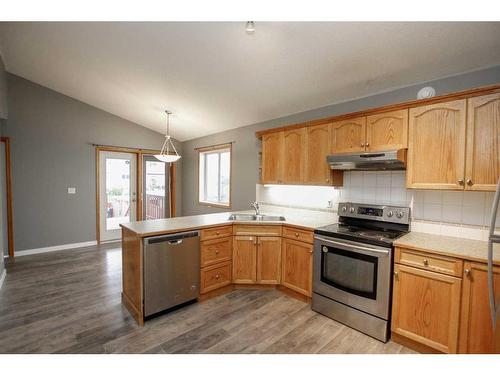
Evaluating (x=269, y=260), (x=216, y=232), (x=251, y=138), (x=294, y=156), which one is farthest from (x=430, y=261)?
(x=251, y=138)

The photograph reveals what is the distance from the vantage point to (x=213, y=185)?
5500mm

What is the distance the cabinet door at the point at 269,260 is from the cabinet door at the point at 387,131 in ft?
4.95

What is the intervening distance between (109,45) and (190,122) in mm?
2159

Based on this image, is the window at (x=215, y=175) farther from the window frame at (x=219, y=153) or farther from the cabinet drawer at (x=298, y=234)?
the cabinet drawer at (x=298, y=234)

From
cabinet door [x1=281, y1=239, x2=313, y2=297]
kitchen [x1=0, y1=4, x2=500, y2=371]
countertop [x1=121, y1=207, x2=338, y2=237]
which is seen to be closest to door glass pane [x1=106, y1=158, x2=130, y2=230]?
kitchen [x1=0, y1=4, x2=500, y2=371]

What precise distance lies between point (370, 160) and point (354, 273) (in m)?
1.09

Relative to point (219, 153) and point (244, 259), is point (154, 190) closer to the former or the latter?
point (219, 153)

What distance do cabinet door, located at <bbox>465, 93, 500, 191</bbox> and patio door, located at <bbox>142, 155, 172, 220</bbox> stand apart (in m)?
5.62

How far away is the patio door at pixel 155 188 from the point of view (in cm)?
A: 564

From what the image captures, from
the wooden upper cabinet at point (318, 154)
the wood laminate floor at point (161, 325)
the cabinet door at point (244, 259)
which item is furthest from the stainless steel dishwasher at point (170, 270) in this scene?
the wooden upper cabinet at point (318, 154)

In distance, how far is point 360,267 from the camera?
219cm

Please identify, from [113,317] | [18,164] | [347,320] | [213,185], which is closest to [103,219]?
[18,164]

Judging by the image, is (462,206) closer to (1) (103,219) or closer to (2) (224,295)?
(2) (224,295)

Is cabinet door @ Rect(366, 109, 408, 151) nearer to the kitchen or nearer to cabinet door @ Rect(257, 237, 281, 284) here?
the kitchen
